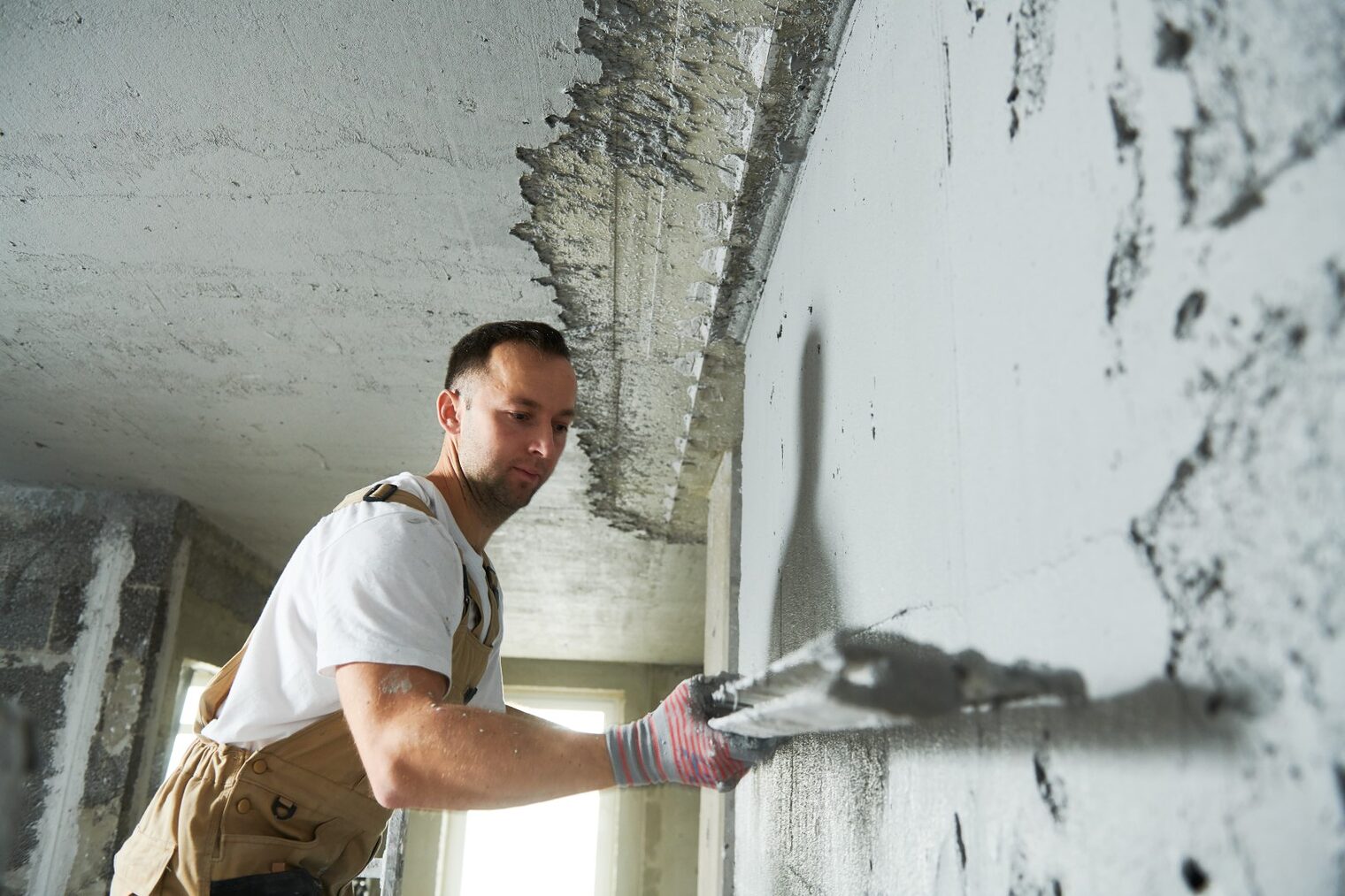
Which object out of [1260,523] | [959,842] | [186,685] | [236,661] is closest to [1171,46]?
[1260,523]

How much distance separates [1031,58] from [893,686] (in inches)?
18.7

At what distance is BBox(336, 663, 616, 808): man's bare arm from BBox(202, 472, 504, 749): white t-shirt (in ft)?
0.30

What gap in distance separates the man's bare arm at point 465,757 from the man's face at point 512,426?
64 centimetres

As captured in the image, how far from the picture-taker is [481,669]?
1.72 meters

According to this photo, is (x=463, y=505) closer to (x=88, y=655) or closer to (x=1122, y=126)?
(x=1122, y=126)

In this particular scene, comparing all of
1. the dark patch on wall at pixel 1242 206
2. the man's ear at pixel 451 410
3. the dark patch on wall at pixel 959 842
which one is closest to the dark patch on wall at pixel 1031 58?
the dark patch on wall at pixel 1242 206

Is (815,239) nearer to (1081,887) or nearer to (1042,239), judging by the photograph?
(1042,239)

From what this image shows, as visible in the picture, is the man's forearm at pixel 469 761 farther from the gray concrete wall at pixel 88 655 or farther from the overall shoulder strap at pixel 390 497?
the gray concrete wall at pixel 88 655

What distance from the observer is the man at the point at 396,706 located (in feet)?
3.59

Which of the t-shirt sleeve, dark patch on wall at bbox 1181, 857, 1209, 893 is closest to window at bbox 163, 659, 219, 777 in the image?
the t-shirt sleeve

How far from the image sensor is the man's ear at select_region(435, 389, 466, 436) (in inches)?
71.8

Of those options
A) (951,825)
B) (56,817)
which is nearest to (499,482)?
(951,825)

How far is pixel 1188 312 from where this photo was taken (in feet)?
1.60

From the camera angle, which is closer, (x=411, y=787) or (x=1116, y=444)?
(x=1116, y=444)
